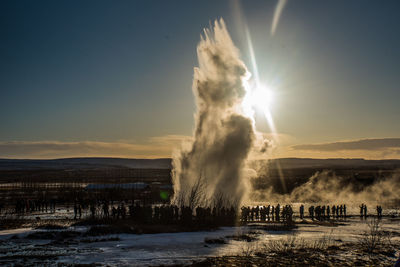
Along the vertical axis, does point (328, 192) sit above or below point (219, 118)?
below

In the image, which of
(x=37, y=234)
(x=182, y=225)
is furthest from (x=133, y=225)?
(x=37, y=234)

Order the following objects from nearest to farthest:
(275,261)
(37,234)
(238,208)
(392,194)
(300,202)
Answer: (275,261)
(37,234)
(238,208)
(300,202)
(392,194)

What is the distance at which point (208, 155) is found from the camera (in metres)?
36.7

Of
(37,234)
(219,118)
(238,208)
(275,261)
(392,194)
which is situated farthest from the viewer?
(392,194)

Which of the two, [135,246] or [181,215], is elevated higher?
[181,215]

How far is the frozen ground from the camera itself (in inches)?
662

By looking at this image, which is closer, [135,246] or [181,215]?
[135,246]

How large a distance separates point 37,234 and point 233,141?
19756 mm

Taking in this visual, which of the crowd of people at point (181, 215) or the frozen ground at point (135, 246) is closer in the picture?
the frozen ground at point (135, 246)

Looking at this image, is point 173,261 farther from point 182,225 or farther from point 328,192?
point 328,192

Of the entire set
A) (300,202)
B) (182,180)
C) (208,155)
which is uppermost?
(208,155)

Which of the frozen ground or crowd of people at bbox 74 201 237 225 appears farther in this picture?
crowd of people at bbox 74 201 237 225

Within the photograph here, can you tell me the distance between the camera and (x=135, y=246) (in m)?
20.3

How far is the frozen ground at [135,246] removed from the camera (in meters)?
16.8
